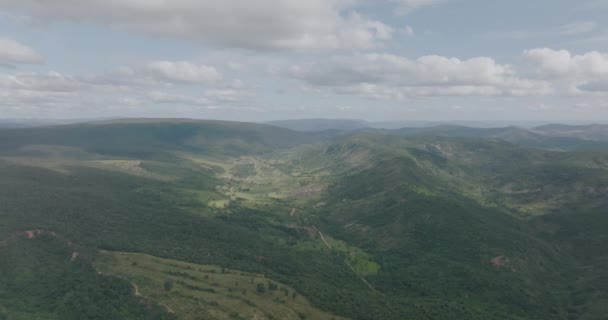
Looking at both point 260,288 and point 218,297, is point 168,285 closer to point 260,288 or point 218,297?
point 218,297

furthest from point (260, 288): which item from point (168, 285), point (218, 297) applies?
point (168, 285)

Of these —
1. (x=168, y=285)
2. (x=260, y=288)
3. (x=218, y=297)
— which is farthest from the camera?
(x=260, y=288)

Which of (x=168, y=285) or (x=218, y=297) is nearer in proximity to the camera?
(x=218, y=297)

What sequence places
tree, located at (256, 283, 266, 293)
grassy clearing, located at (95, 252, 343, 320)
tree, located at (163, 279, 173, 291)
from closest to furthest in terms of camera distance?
grassy clearing, located at (95, 252, 343, 320)
tree, located at (163, 279, 173, 291)
tree, located at (256, 283, 266, 293)

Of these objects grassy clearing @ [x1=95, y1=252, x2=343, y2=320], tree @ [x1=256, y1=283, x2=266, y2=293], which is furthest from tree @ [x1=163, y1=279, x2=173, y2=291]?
tree @ [x1=256, y1=283, x2=266, y2=293]

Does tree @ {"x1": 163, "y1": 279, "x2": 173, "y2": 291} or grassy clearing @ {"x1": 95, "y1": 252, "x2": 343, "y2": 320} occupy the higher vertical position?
tree @ {"x1": 163, "y1": 279, "x2": 173, "y2": 291}

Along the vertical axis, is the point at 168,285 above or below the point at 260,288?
above

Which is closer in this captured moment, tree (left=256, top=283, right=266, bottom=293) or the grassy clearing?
the grassy clearing

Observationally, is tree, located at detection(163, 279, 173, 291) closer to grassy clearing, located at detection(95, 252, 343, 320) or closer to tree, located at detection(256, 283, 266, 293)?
grassy clearing, located at detection(95, 252, 343, 320)

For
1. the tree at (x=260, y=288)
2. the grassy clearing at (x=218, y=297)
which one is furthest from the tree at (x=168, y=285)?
the tree at (x=260, y=288)

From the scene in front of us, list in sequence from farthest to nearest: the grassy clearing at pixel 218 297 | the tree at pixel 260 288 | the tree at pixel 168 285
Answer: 1. the tree at pixel 260 288
2. the tree at pixel 168 285
3. the grassy clearing at pixel 218 297

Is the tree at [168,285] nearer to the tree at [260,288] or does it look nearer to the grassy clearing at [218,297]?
the grassy clearing at [218,297]
